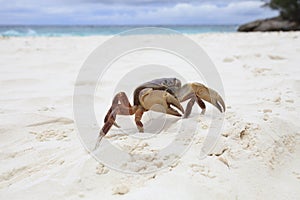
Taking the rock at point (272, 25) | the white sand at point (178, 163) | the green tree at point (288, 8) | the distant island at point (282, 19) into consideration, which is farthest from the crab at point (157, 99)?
the green tree at point (288, 8)

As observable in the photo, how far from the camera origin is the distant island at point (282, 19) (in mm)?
16500

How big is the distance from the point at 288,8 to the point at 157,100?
59.3 feet

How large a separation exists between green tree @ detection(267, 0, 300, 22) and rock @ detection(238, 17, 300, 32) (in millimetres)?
336

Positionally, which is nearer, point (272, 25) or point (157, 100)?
point (157, 100)

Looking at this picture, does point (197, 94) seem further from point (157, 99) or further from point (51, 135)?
point (51, 135)

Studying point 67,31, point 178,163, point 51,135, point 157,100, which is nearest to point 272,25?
point 157,100

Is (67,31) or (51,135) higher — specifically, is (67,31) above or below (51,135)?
above

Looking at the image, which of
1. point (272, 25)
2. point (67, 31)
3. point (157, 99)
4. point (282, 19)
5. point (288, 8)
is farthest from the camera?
point (67, 31)

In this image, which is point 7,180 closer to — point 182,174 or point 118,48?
point 182,174

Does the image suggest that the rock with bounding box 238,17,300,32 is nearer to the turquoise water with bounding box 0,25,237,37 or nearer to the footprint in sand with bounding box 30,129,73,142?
the turquoise water with bounding box 0,25,237,37

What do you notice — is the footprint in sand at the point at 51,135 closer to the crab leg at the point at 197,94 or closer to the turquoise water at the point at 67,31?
the crab leg at the point at 197,94

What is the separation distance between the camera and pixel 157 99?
1.79m

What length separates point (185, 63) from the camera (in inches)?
Result: 162

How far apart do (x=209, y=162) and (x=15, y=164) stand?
964 millimetres
